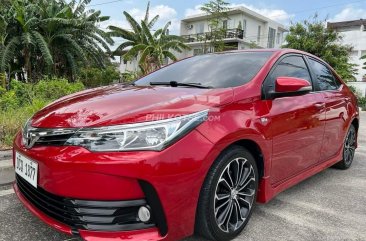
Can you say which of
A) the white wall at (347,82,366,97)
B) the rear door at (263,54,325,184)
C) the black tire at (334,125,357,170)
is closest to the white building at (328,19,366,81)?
the white wall at (347,82,366,97)

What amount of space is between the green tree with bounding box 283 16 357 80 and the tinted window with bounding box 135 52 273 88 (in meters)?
20.2

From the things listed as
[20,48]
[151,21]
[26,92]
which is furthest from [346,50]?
[26,92]

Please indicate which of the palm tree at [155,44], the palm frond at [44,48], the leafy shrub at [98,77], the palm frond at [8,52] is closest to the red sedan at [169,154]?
the palm frond at [44,48]

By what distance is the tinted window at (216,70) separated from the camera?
309cm

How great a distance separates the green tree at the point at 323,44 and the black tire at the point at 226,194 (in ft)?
69.4

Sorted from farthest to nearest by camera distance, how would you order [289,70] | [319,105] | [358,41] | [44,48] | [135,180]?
[358,41] → [44,48] → [319,105] → [289,70] → [135,180]

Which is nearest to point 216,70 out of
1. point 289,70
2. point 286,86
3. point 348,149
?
point 286,86

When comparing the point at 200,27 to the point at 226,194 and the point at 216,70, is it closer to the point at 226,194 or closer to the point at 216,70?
the point at 216,70

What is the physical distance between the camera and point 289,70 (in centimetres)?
358

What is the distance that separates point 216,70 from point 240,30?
31.0 metres

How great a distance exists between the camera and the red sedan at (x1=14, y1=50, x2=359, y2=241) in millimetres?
2135

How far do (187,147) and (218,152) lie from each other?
0.27m

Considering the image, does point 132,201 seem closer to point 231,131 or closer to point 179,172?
point 179,172

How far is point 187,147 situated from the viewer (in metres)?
2.22
